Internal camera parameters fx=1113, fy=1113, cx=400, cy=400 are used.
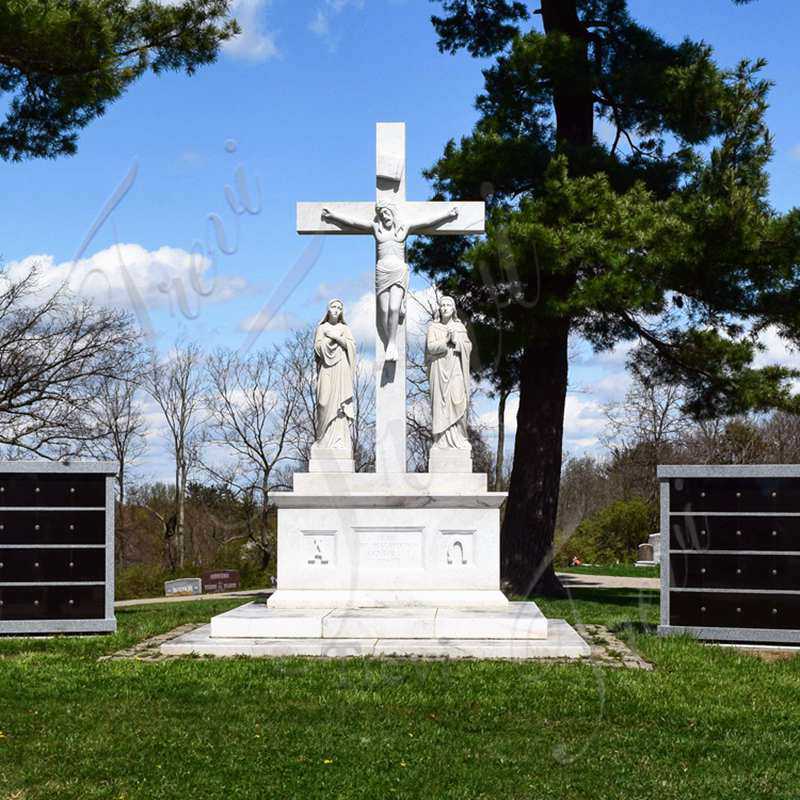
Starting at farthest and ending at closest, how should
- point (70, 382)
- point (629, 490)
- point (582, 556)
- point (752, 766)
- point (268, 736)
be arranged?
1. point (629, 490)
2. point (582, 556)
3. point (70, 382)
4. point (268, 736)
5. point (752, 766)

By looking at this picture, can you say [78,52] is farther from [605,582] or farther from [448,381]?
[605,582]

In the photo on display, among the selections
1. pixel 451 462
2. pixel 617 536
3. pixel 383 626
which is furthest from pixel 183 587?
pixel 383 626

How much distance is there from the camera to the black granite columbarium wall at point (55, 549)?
490 inches

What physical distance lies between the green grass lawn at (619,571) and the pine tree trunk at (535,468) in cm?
821

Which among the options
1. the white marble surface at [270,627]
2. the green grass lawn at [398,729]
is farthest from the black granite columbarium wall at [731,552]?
the white marble surface at [270,627]

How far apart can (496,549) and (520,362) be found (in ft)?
22.3

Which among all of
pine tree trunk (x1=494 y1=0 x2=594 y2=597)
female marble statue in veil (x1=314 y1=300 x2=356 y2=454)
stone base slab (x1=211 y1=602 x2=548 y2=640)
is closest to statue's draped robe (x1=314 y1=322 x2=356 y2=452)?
female marble statue in veil (x1=314 y1=300 x2=356 y2=454)

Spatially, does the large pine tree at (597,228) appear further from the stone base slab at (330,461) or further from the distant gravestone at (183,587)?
the distant gravestone at (183,587)

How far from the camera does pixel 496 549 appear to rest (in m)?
12.1


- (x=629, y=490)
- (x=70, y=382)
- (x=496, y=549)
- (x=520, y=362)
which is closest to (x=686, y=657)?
(x=496, y=549)

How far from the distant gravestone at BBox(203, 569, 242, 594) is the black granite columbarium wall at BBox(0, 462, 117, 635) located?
41.6 ft

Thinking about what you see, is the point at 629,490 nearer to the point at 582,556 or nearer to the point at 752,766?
the point at 582,556

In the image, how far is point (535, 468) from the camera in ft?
58.2

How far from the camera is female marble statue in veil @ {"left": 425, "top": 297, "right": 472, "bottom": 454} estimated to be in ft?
41.2
